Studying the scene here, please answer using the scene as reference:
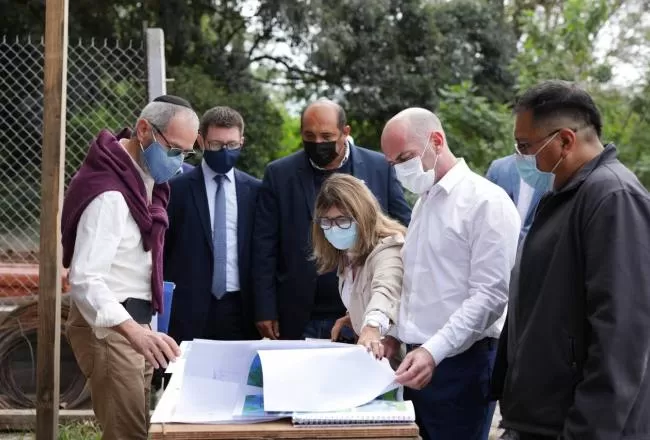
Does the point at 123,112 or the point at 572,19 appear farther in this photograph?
the point at 572,19

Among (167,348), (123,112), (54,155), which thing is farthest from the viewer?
(123,112)

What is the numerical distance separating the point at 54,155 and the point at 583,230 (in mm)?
2509

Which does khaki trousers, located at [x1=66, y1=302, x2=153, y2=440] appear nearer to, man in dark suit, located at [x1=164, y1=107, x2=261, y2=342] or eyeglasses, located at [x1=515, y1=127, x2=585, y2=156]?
man in dark suit, located at [x1=164, y1=107, x2=261, y2=342]

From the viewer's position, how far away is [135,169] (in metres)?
3.70

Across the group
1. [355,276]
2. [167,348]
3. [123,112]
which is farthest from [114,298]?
[123,112]

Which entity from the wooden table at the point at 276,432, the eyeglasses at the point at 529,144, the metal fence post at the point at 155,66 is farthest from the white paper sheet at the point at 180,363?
the metal fence post at the point at 155,66

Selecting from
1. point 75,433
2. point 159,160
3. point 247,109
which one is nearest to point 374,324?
point 159,160

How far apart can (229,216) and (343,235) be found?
1521 mm

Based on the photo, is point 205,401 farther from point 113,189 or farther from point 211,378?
point 113,189

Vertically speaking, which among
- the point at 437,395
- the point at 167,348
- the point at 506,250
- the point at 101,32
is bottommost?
the point at 437,395

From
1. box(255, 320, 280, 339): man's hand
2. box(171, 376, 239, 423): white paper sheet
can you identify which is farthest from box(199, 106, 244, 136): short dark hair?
box(171, 376, 239, 423): white paper sheet

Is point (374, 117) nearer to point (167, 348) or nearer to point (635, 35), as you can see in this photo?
point (635, 35)

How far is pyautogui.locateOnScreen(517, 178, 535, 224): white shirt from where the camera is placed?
4.94 meters

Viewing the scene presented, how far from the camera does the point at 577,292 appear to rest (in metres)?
2.66
